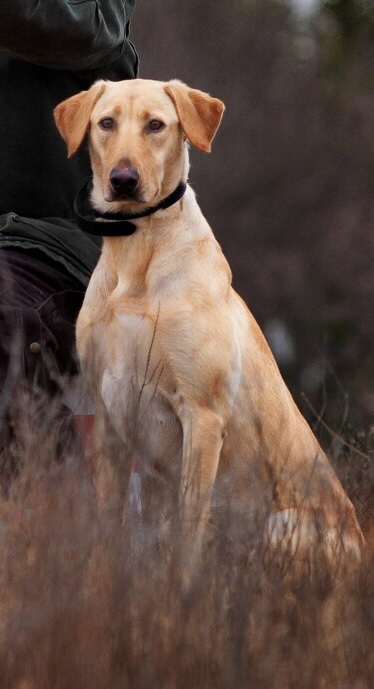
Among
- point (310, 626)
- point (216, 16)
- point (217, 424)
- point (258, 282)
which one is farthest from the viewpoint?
point (216, 16)

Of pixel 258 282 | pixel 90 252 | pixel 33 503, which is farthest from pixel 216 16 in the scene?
pixel 33 503

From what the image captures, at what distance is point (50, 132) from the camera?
18.7 ft

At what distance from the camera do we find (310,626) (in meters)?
3.32

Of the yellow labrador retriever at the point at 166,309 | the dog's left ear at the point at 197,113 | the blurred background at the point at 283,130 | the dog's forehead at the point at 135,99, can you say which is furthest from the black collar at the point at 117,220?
the blurred background at the point at 283,130

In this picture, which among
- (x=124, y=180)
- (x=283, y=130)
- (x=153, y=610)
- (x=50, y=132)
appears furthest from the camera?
(x=283, y=130)

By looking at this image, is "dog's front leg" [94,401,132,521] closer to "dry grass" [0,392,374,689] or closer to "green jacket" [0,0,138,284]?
"dry grass" [0,392,374,689]

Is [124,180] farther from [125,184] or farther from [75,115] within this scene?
[75,115]

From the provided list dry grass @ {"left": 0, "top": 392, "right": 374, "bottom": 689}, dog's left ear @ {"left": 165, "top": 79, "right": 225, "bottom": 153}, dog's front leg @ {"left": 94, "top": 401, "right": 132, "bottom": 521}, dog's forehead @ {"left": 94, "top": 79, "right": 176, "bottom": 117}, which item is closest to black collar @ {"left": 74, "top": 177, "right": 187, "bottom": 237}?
dog's left ear @ {"left": 165, "top": 79, "right": 225, "bottom": 153}

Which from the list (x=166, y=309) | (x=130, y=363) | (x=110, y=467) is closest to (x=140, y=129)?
(x=166, y=309)

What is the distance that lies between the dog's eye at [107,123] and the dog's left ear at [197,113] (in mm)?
224

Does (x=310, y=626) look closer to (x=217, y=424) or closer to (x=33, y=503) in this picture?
(x=33, y=503)

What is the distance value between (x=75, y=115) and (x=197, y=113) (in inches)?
15.9

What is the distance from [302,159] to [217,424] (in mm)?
19307

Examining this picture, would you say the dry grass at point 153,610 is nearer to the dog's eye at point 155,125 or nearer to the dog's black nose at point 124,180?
the dog's black nose at point 124,180
